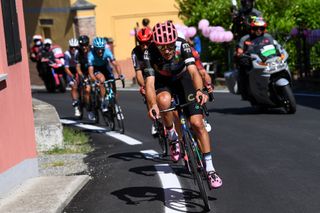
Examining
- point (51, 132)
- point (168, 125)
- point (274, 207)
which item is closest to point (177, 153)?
point (168, 125)

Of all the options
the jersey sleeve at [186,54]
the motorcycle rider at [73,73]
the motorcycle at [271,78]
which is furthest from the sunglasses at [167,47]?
the motorcycle rider at [73,73]

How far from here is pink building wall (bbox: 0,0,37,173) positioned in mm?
10023

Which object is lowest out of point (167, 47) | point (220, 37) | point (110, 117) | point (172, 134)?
point (110, 117)

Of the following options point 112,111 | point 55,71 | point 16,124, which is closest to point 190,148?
point 16,124

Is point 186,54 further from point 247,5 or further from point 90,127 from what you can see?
point 247,5

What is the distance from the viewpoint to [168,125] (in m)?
10.2

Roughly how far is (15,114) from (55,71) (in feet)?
62.9

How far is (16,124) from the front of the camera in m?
10.6

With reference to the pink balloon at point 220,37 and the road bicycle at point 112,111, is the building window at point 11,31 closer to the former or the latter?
the road bicycle at point 112,111

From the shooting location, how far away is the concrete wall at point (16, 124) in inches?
394

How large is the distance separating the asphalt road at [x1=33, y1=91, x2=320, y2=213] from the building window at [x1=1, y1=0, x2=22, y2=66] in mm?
1753

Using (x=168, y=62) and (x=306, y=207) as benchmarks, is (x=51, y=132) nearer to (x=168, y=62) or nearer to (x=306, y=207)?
(x=168, y=62)

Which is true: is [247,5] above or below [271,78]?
above

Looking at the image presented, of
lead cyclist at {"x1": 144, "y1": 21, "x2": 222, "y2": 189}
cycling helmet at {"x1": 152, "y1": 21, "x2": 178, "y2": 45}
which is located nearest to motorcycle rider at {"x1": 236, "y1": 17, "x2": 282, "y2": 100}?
lead cyclist at {"x1": 144, "y1": 21, "x2": 222, "y2": 189}
